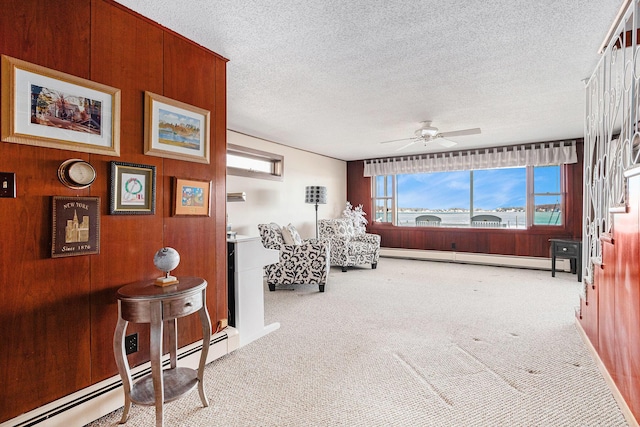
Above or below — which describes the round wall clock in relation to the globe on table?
above

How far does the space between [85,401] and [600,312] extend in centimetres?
336

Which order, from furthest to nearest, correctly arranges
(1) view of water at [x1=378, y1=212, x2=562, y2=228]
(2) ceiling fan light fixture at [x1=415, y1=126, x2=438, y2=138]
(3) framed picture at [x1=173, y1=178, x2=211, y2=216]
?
(1) view of water at [x1=378, y1=212, x2=562, y2=228], (2) ceiling fan light fixture at [x1=415, y1=126, x2=438, y2=138], (3) framed picture at [x1=173, y1=178, x2=211, y2=216]

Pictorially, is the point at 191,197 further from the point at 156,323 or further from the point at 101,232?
the point at 156,323

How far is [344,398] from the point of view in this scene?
6.17ft

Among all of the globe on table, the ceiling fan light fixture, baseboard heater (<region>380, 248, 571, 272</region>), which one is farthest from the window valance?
the globe on table

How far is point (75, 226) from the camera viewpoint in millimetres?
1664

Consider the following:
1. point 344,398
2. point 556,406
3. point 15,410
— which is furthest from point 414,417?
point 15,410

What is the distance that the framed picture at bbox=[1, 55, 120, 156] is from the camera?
147 centimetres

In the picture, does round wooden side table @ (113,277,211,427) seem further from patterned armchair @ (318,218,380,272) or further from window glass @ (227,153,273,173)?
patterned armchair @ (318,218,380,272)

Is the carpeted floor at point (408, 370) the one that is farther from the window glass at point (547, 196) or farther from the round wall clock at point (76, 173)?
the window glass at point (547, 196)

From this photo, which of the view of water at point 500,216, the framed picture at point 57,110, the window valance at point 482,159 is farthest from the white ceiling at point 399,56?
the view of water at point 500,216

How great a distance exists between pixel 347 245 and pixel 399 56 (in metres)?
3.66

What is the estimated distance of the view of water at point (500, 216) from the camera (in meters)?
5.87

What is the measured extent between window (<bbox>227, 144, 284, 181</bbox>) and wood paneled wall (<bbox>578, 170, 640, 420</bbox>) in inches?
171
